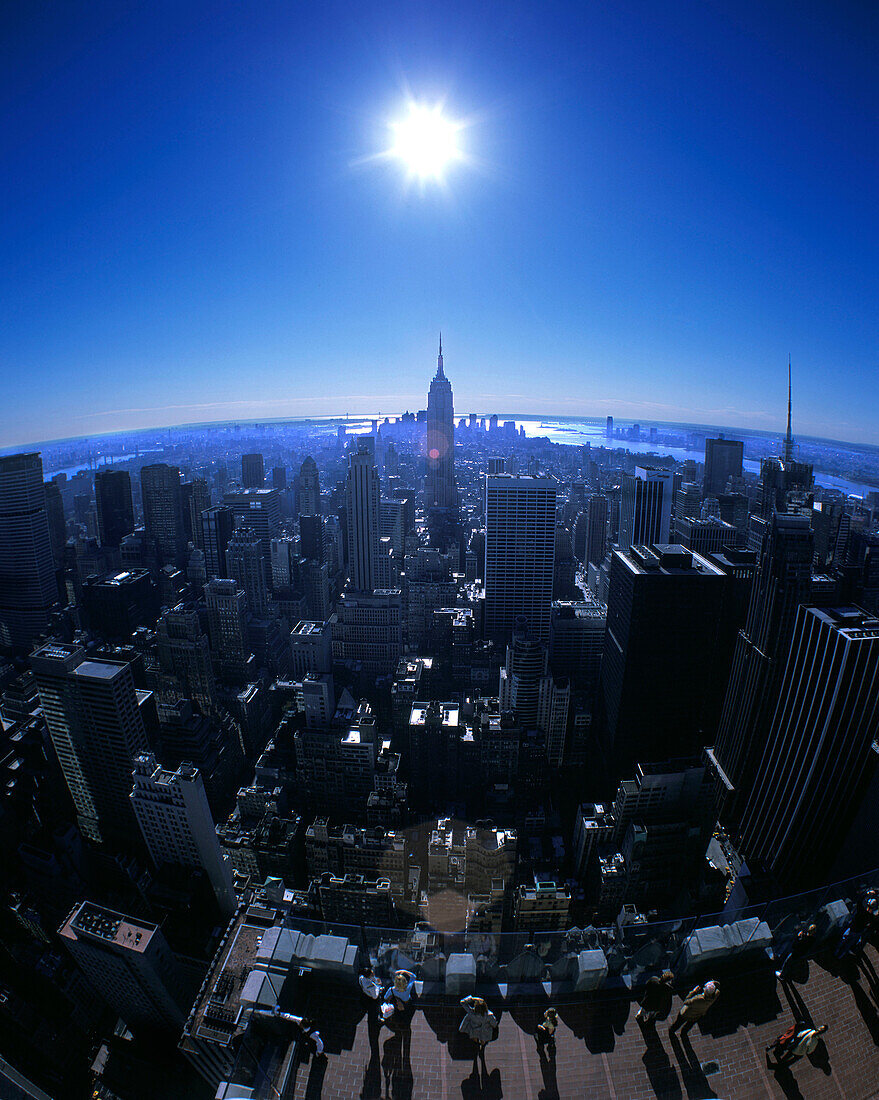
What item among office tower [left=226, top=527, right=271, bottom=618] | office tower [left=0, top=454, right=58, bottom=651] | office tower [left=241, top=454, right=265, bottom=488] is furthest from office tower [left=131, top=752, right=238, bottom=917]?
office tower [left=241, top=454, right=265, bottom=488]

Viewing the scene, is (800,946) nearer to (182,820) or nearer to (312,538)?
(182,820)

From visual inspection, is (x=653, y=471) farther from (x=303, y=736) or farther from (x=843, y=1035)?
(x=843, y=1035)

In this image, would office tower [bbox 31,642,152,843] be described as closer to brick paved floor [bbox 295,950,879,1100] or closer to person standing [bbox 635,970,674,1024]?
brick paved floor [bbox 295,950,879,1100]

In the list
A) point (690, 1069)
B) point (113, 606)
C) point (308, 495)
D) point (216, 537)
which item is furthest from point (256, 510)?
point (690, 1069)

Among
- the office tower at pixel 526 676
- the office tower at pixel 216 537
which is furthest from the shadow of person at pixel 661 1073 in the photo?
the office tower at pixel 216 537

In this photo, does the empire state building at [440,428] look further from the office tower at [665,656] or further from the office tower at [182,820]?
the office tower at [182,820]
